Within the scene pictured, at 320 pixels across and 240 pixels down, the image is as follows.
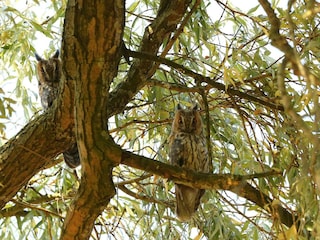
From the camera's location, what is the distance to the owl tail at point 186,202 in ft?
7.93

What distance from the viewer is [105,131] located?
159 cm

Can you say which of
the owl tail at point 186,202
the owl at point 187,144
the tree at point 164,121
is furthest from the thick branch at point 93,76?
the owl at point 187,144

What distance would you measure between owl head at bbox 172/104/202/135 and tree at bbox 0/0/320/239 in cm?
4

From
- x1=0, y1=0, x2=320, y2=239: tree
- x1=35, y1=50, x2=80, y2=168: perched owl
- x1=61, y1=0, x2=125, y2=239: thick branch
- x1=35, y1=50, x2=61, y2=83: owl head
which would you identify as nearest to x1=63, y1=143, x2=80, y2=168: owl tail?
x1=0, y1=0, x2=320, y2=239: tree

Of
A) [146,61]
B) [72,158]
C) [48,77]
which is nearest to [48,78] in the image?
[48,77]

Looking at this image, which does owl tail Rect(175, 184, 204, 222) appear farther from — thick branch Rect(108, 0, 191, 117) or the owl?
thick branch Rect(108, 0, 191, 117)

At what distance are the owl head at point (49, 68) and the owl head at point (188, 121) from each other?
24.5 inches

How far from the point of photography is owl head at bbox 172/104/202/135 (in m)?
2.60

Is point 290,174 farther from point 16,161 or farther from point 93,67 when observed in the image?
point 16,161

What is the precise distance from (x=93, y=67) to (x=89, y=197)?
35 cm

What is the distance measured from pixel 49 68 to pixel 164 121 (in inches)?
28.8

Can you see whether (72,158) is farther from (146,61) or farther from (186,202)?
(146,61)

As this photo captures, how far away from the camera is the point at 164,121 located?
2.47 m

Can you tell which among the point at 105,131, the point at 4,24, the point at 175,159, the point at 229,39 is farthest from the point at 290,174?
the point at 4,24
